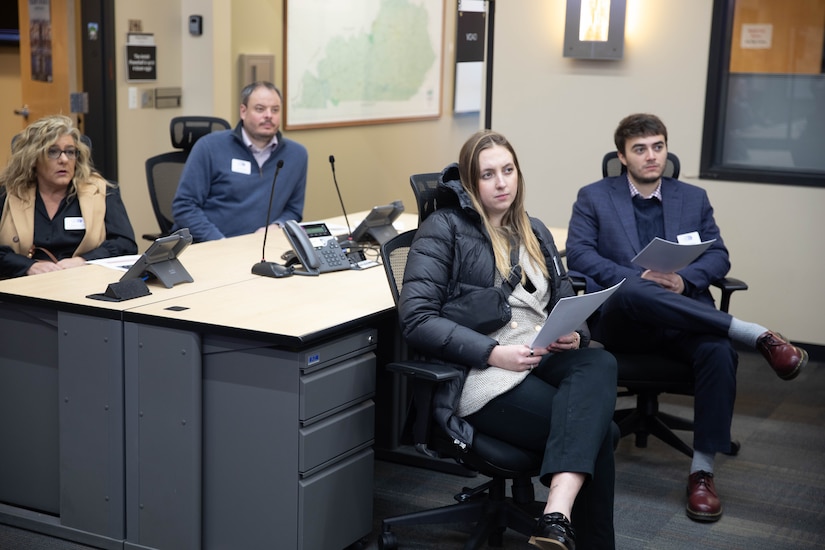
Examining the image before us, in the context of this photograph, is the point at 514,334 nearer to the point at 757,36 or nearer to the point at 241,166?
the point at 241,166

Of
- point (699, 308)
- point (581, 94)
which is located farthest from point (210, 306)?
point (581, 94)

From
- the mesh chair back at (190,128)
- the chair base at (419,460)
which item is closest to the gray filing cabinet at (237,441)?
the chair base at (419,460)

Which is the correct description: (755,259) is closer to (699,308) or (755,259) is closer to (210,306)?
(699,308)

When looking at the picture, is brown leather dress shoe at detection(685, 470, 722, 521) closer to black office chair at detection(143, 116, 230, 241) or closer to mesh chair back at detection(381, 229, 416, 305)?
mesh chair back at detection(381, 229, 416, 305)

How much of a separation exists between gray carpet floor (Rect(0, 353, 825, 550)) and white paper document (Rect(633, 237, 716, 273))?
0.76 meters

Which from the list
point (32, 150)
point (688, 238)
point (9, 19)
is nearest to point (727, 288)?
point (688, 238)

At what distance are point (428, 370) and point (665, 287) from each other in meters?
1.35

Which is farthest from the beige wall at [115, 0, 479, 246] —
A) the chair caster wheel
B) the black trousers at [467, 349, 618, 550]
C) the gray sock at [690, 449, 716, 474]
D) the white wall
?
the black trousers at [467, 349, 618, 550]

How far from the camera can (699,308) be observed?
3.46m

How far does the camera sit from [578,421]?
2.62 metres

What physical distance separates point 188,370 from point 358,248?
1281mm

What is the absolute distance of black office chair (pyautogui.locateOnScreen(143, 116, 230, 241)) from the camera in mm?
4805

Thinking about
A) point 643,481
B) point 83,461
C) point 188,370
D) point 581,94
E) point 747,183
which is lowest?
point 643,481

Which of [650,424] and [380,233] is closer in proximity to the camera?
[650,424]
